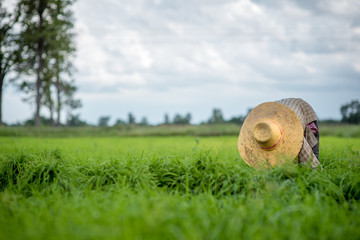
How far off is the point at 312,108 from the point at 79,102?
3416 cm

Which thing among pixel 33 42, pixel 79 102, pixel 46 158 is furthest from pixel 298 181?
pixel 79 102

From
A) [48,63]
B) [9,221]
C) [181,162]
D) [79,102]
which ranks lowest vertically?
[9,221]

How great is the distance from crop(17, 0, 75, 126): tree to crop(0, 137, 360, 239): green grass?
21728 millimetres

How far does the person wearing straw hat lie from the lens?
3598 mm

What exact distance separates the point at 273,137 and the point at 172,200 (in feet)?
5.93

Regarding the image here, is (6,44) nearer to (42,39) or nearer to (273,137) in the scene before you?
(42,39)

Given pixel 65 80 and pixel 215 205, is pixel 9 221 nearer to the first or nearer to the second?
pixel 215 205

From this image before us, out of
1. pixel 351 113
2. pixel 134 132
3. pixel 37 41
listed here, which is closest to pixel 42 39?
pixel 37 41

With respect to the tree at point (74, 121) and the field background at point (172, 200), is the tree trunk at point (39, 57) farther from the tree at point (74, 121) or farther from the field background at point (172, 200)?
the field background at point (172, 200)

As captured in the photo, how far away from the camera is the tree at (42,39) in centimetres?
2239

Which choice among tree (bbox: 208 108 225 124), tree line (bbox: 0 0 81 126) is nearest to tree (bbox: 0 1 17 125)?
tree line (bbox: 0 0 81 126)

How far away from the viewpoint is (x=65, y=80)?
2684 centimetres

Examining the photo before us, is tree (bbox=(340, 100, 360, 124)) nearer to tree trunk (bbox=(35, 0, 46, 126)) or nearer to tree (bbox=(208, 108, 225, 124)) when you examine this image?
tree (bbox=(208, 108, 225, 124))

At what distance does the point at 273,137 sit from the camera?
3559 mm
